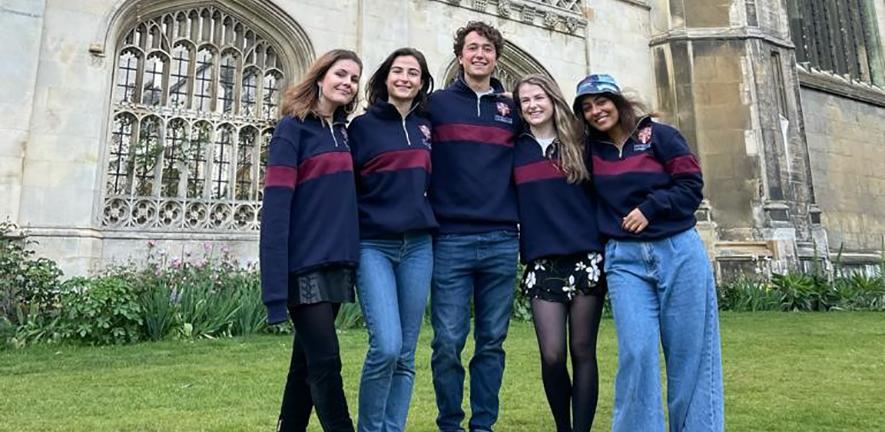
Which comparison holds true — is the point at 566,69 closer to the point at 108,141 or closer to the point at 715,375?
the point at 108,141

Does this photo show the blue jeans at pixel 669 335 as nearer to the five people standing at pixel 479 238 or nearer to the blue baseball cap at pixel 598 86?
the five people standing at pixel 479 238

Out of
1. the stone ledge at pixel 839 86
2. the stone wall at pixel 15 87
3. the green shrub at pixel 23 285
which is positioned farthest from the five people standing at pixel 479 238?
the stone ledge at pixel 839 86

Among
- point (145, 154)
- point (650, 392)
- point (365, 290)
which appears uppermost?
point (145, 154)

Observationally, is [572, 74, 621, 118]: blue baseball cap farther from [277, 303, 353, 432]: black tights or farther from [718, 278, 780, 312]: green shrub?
[718, 278, 780, 312]: green shrub

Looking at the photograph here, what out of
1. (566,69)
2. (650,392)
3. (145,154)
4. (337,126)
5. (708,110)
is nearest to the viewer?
(650,392)

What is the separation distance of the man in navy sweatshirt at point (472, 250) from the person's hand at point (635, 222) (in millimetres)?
505

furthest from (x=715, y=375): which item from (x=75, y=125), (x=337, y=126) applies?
(x=75, y=125)

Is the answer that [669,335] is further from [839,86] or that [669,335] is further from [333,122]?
[839,86]

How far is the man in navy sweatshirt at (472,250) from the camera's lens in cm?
253

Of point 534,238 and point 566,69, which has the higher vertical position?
point 566,69

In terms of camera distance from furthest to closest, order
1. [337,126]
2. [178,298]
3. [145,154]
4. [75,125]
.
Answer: [145,154] → [75,125] → [178,298] → [337,126]

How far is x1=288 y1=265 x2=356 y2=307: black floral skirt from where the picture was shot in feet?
7.07

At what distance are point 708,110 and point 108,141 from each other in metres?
11.2

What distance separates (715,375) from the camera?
7.32 ft
